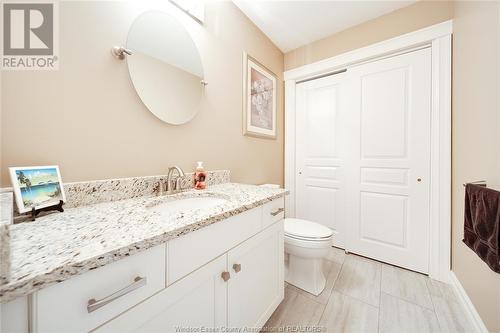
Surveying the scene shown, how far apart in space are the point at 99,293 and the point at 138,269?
0.09m

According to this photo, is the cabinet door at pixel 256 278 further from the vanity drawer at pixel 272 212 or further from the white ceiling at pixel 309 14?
the white ceiling at pixel 309 14

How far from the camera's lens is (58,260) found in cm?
39

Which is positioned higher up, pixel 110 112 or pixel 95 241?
pixel 110 112

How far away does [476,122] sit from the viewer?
3.89 feet

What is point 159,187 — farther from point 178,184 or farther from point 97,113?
point 97,113

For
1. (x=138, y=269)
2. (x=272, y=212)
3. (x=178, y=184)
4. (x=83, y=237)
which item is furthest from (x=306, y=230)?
(x=83, y=237)

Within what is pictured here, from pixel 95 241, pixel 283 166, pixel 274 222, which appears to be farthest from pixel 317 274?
pixel 95 241

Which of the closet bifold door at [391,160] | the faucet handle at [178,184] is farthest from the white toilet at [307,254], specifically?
the faucet handle at [178,184]

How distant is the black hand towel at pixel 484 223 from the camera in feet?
2.77

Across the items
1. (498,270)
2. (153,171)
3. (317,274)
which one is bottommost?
(317,274)

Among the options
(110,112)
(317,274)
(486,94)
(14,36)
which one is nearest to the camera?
(14,36)

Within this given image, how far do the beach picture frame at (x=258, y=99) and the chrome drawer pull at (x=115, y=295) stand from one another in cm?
143

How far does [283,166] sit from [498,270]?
1818 millimetres

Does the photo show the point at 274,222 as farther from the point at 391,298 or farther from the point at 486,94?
the point at 486,94
